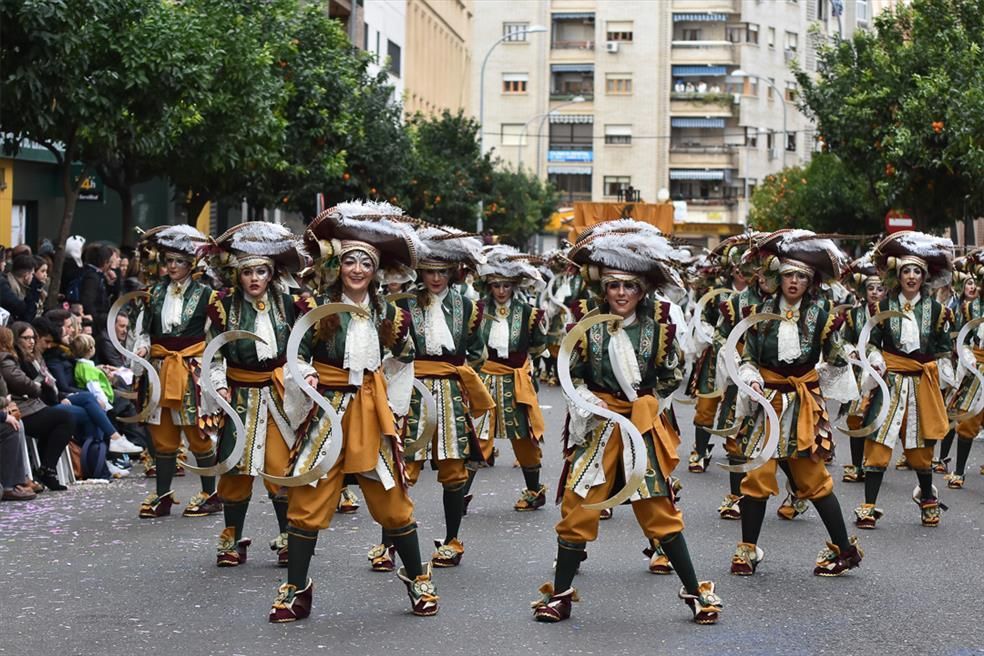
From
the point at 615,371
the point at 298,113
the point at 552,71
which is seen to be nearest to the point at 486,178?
the point at 298,113

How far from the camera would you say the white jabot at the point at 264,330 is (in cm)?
1063

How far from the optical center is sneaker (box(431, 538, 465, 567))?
1067 centimetres

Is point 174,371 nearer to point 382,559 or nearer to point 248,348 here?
point 248,348

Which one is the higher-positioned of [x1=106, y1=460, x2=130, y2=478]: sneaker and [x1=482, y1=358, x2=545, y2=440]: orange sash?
[x1=482, y1=358, x2=545, y2=440]: orange sash

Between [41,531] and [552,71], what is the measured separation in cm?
8471

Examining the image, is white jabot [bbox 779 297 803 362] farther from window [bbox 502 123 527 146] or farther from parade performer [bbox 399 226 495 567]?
window [bbox 502 123 527 146]

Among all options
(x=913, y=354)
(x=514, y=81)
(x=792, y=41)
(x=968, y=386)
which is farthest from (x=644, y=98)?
(x=913, y=354)

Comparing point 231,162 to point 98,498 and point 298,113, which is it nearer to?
point 298,113

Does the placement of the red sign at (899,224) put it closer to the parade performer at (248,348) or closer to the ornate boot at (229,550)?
the parade performer at (248,348)

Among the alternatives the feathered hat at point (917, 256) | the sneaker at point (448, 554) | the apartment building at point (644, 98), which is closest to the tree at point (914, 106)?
the feathered hat at point (917, 256)

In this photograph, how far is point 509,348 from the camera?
1350cm

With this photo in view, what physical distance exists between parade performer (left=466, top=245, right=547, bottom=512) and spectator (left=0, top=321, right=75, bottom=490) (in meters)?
3.52

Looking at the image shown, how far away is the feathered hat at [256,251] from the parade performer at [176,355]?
2.02 m

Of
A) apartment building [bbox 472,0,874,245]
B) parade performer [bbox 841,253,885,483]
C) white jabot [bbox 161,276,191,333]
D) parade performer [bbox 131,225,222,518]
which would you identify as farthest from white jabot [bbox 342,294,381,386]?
apartment building [bbox 472,0,874,245]
